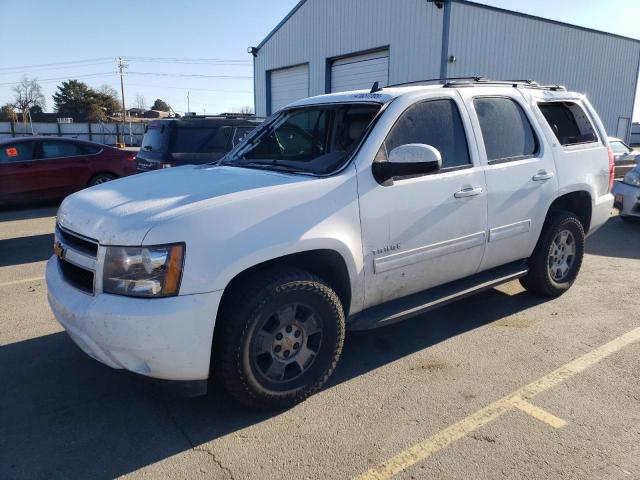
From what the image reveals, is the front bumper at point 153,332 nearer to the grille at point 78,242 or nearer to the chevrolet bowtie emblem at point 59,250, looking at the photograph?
the grille at point 78,242

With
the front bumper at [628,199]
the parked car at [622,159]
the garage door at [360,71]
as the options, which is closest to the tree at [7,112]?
the garage door at [360,71]

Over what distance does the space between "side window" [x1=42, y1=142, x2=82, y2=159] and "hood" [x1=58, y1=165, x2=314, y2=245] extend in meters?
8.22

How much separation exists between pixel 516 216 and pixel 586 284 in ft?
6.64

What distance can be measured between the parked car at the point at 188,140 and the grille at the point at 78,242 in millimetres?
5236

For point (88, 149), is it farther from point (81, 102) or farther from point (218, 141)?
point (81, 102)

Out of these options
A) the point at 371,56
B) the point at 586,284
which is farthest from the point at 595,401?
the point at 371,56

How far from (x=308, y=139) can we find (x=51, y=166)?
27.9ft

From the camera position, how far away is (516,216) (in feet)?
13.6

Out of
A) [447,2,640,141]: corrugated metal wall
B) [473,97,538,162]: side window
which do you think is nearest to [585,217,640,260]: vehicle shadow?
[473,97,538,162]: side window

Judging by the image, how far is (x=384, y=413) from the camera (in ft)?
9.86

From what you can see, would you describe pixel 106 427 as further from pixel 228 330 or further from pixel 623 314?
pixel 623 314

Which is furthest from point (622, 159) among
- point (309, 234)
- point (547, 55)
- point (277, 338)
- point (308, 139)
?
point (277, 338)

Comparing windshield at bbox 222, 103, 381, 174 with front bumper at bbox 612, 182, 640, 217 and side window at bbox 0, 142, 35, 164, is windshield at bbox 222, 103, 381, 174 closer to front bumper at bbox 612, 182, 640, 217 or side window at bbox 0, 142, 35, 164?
front bumper at bbox 612, 182, 640, 217

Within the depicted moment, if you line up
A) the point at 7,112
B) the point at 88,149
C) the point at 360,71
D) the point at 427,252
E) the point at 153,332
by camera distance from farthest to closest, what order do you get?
the point at 7,112
the point at 360,71
the point at 88,149
the point at 427,252
the point at 153,332
